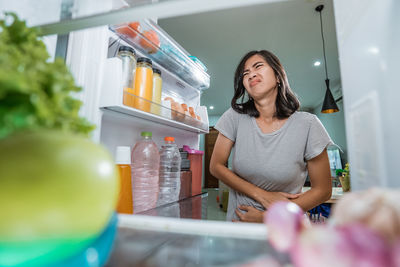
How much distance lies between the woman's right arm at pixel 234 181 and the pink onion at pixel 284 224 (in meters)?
0.76

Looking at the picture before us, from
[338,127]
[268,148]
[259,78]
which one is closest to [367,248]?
[268,148]

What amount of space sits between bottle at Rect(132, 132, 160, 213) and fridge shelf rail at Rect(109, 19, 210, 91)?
17.4 inches

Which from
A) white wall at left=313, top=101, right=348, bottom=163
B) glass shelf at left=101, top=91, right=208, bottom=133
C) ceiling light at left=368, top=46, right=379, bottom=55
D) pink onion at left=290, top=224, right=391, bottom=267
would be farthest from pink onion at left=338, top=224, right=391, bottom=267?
white wall at left=313, top=101, right=348, bottom=163

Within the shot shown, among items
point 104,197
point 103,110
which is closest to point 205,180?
point 103,110

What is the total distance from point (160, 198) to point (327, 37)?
335 cm

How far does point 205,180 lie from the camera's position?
7457mm

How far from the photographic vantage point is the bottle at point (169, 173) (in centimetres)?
115

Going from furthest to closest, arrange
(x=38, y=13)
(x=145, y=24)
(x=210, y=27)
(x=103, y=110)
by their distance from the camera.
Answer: (x=210, y=27) < (x=145, y=24) < (x=103, y=110) < (x=38, y=13)

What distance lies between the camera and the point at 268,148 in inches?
40.1

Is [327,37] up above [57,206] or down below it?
above

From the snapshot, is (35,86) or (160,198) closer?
(35,86)

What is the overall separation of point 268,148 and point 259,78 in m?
0.35

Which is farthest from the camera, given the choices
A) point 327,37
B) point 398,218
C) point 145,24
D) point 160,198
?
point 327,37

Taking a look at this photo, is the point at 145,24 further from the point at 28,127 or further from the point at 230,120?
the point at 28,127
